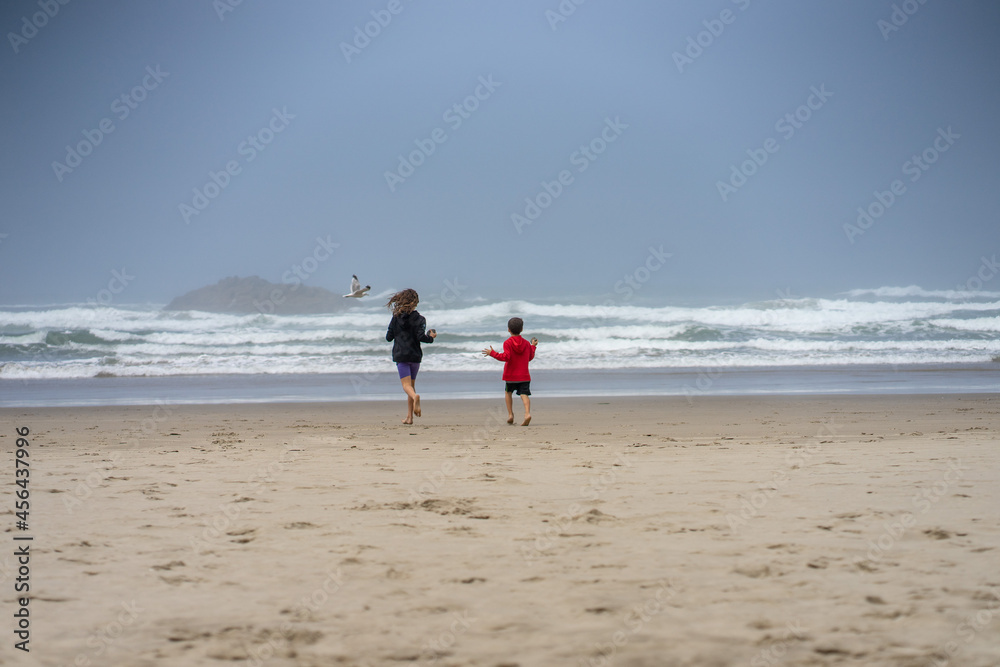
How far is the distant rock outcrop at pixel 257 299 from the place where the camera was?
1335 inches

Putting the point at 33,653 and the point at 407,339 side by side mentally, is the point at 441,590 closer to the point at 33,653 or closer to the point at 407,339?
the point at 33,653

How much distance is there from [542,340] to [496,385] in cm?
996

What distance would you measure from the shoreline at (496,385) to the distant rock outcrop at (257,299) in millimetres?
16934

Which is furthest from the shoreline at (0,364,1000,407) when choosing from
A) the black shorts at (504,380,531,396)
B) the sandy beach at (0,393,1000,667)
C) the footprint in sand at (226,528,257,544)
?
the footprint in sand at (226,528,257,544)

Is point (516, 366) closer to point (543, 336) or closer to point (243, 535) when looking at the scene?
point (243, 535)

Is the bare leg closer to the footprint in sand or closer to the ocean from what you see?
the ocean

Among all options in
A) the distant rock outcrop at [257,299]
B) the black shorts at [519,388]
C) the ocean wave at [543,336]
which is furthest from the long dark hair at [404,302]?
the distant rock outcrop at [257,299]

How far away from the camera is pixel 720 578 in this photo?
10.4 feet

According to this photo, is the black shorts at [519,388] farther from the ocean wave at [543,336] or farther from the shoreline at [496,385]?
the ocean wave at [543,336]

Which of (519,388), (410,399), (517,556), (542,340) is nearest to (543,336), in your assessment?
(542,340)

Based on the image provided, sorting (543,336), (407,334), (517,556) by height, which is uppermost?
(543,336)

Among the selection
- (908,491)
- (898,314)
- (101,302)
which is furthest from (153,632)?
(101,302)

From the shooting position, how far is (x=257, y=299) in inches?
1363

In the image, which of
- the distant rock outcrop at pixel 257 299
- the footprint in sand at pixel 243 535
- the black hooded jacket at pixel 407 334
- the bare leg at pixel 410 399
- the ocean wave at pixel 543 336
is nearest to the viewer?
the footprint in sand at pixel 243 535
